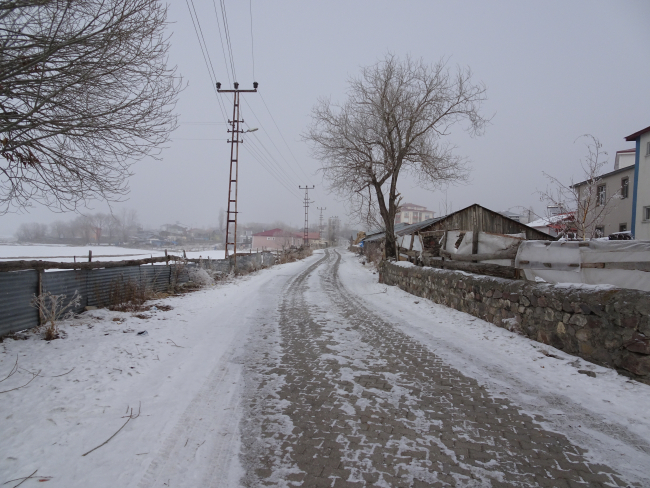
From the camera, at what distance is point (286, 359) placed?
16.1 feet

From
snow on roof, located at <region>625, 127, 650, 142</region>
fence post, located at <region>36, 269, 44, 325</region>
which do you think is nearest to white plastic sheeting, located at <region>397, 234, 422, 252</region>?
fence post, located at <region>36, 269, 44, 325</region>

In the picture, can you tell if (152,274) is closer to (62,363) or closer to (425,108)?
(62,363)

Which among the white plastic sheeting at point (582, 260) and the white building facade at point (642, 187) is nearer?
the white plastic sheeting at point (582, 260)

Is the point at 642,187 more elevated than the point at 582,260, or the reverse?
the point at 642,187

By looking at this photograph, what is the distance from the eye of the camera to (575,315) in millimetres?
4629

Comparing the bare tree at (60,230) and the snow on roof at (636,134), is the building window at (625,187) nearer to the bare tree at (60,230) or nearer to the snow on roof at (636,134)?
the snow on roof at (636,134)

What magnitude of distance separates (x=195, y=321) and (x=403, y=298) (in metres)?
6.26

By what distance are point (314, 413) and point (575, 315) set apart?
3788mm

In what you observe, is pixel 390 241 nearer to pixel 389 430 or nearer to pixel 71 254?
pixel 389 430

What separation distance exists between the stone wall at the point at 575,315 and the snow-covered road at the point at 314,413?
0.23 meters

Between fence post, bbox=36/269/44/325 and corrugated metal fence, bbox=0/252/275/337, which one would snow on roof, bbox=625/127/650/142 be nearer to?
corrugated metal fence, bbox=0/252/275/337

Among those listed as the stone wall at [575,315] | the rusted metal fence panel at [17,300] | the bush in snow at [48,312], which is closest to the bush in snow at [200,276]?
the bush in snow at [48,312]

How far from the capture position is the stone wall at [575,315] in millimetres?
3801

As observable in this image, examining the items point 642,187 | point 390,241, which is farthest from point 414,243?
point 642,187
